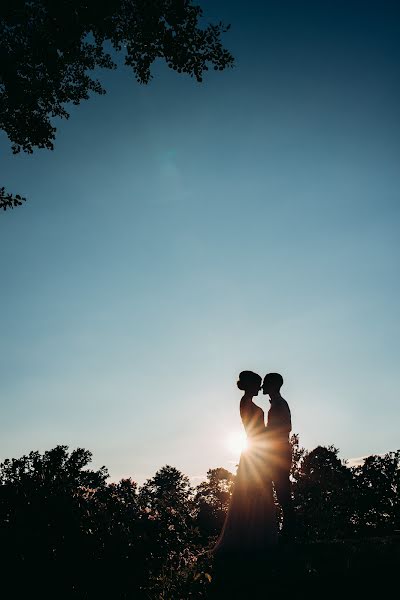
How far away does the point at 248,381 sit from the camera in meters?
5.80

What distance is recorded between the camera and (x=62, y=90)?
1190 cm

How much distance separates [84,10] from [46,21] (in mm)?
1129

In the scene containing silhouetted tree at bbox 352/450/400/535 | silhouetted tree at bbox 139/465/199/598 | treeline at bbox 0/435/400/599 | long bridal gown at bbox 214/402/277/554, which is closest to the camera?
long bridal gown at bbox 214/402/277/554

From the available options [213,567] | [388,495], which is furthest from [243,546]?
[388,495]

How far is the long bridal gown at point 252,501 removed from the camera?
4.88 m

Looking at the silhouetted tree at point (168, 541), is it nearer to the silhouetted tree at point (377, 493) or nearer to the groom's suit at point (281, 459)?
the groom's suit at point (281, 459)

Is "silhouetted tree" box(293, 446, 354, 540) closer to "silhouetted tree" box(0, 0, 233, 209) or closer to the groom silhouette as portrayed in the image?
the groom silhouette

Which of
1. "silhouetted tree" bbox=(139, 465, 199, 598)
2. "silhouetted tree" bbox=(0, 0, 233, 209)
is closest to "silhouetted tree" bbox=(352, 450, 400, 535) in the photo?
"silhouetted tree" bbox=(139, 465, 199, 598)

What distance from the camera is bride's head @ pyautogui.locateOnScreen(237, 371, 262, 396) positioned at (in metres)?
5.79

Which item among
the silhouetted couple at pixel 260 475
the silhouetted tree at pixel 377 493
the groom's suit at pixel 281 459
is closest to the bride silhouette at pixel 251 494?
the silhouetted couple at pixel 260 475

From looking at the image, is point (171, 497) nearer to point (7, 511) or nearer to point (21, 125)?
point (7, 511)

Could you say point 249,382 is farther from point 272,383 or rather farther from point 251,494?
point 251,494

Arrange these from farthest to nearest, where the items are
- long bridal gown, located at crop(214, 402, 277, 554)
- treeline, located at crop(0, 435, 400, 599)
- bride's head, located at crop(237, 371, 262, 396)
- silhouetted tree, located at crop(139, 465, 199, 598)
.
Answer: silhouetted tree, located at crop(139, 465, 199, 598) → treeline, located at crop(0, 435, 400, 599) → bride's head, located at crop(237, 371, 262, 396) → long bridal gown, located at crop(214, 402, 277, 554)

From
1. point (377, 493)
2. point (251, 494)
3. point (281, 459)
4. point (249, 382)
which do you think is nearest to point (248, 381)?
point (249, 382)
